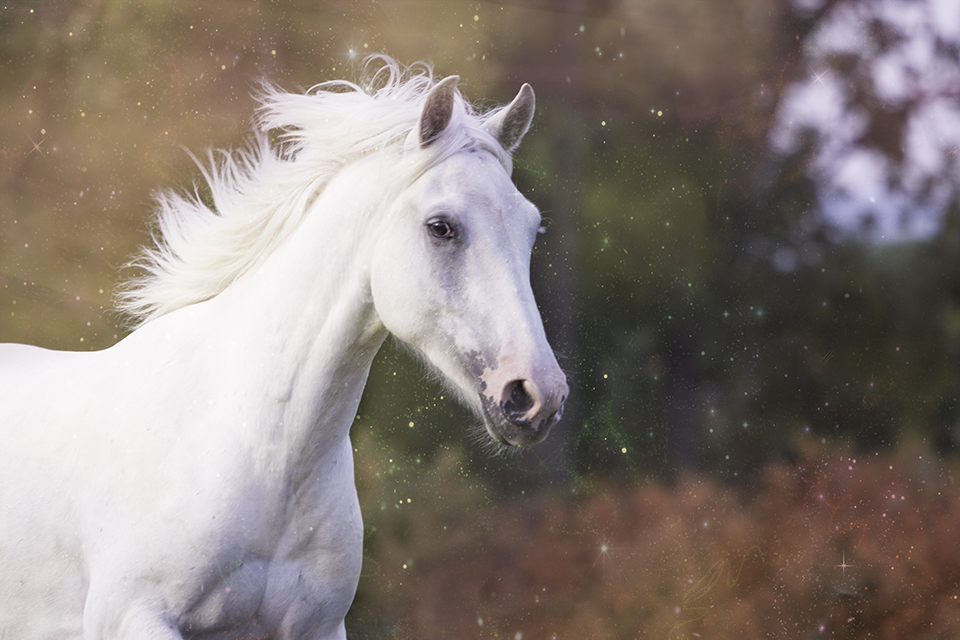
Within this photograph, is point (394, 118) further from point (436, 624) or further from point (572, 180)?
point (436, 624)

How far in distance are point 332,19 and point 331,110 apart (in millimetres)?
1061

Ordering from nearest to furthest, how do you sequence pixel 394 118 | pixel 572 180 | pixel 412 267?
pixel 412 267, pixel 394 118, pixel 572 180

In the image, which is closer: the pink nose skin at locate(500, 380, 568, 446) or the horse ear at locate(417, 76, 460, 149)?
the pink nose skin at locate(500, 380, 568, 446)

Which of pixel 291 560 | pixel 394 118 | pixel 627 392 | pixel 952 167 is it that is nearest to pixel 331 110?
pixel 394 118

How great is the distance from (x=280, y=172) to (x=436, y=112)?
1.02 feet

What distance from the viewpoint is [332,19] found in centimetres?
184

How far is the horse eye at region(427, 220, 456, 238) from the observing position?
0.80m

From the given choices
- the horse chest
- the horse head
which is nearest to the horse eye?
the horse head

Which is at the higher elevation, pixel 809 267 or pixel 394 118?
pixel 394 118

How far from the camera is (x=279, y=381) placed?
885mm

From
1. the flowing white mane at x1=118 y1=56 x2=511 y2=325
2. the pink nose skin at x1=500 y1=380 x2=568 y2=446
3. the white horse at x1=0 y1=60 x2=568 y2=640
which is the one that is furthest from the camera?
the flowing white mane at x1=118 y1=56 x2=511 y2=325

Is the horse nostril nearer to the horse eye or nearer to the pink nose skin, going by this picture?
the pink nose skin

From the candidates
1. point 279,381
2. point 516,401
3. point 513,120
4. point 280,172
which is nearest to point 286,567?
point 279,381

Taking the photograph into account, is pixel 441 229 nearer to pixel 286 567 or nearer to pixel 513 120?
pixel 513 120
